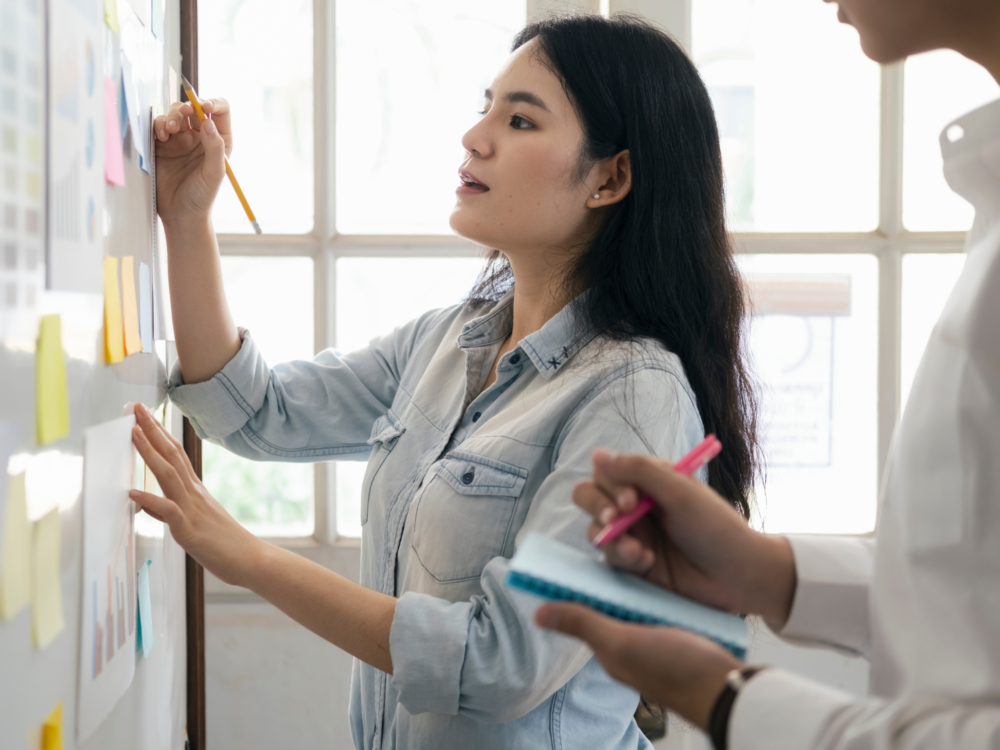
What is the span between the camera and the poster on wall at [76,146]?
0.60 metres

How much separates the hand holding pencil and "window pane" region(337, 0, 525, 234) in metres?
0.67

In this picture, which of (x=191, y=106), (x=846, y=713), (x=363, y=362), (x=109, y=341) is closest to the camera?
(x=846, y=713)

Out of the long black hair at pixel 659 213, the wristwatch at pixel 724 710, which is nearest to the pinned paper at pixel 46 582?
the wristwatch at pixel 724 710

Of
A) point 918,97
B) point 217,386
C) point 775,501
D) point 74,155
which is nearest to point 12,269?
point 74,155

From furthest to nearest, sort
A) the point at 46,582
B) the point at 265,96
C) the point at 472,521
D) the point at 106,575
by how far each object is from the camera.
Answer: the point at 265,96
the point at 472,521
the point at 106,575
the point at 46,582

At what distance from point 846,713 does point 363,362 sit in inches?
38.0

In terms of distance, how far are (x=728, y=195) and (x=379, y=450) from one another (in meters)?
0.98

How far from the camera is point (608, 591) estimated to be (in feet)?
1.73

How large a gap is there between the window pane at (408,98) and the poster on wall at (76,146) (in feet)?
3.21

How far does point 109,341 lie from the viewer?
2.49 ft

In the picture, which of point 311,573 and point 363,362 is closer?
point 311,573

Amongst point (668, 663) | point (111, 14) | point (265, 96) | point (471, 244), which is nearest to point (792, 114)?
point (471, 244)

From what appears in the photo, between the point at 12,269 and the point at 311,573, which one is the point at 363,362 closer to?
the point at 311,573

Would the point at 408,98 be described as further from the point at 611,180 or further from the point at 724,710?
the point at 724,710
